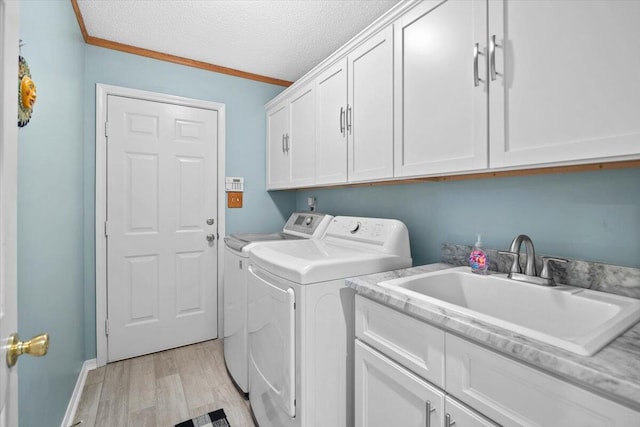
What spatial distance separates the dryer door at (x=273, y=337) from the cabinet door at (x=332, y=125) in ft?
2.63

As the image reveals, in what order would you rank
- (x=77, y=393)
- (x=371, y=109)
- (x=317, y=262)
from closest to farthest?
(x=317, y=262) → (x=371, y=109) → (x=77, y=393)

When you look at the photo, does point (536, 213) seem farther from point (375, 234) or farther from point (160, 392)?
point (160, 392)

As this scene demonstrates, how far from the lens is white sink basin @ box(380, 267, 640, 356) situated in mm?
750

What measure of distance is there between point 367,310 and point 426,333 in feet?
0.97

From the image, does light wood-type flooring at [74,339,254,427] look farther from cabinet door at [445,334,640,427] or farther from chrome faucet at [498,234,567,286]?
chrome faucet at [498,234,567,286]

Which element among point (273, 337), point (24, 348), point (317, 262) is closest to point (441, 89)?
point (317, 262)

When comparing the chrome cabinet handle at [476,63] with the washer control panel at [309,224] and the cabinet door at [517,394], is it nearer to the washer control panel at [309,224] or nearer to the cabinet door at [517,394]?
the cabinet door at [517,394]

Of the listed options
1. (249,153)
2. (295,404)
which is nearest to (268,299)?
(295,404)

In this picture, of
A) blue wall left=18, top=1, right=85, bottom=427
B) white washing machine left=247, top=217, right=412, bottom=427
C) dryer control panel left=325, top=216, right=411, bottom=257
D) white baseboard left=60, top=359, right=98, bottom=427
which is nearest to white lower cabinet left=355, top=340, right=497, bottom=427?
white washing machine left=247, top=217, right=412, bottom=427

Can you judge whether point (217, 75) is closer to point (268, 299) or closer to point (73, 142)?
point (73, 142)

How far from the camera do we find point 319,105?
2123 mm

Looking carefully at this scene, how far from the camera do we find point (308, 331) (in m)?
1.29

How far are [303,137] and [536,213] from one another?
1.59 m

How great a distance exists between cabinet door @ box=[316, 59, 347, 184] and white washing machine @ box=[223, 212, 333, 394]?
15.2 inches
